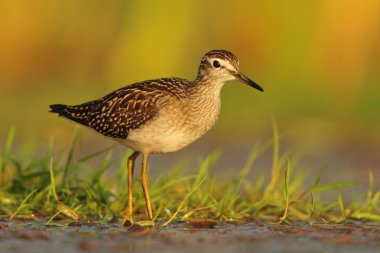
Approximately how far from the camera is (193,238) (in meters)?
7.69

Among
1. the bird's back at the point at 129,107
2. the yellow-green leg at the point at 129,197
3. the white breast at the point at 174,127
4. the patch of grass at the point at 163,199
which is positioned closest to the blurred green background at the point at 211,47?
the patch of grass at the point at 163,199

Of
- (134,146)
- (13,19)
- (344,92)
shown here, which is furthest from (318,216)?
(13,19)

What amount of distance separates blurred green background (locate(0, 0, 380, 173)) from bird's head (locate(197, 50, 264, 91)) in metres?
4.46

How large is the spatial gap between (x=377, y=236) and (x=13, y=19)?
385 inches

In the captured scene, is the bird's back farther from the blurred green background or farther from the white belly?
the blurred green background

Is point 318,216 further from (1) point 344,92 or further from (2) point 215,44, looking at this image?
(2) point 215,44

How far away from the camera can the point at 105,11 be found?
16984mm

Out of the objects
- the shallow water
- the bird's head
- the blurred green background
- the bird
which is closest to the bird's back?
the bird

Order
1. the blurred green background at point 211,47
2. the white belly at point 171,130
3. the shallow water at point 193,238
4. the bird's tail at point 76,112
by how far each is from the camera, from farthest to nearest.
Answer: the blurred green background at point 211,47, the bird's tail at point 76,112, the white belly at point 171,130, the shallow water at point 193,238

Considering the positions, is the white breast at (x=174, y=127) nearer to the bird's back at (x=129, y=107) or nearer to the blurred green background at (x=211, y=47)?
the bird's back at (x=129, y=107)

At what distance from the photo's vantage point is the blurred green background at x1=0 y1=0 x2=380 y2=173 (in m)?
14.5

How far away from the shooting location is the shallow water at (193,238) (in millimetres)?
7262

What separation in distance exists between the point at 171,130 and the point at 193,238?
125cm

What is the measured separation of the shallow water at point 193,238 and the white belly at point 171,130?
2.35ft
